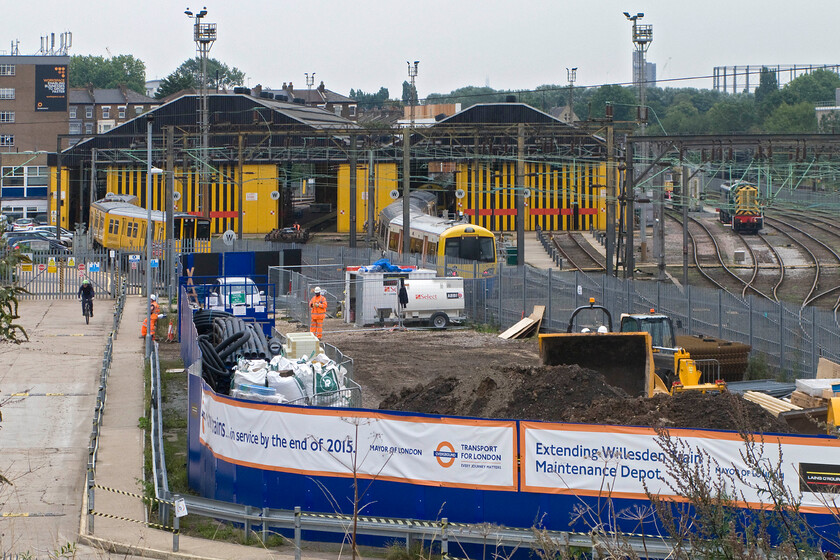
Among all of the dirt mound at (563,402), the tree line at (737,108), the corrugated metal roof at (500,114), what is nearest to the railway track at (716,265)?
the corrugated metal roof at (500,114)

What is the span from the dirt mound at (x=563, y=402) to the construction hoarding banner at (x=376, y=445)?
6.86ft

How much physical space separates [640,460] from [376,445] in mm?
3008

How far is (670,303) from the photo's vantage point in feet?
Answer: 91.6

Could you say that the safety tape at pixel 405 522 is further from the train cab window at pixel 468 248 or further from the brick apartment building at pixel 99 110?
the brick apartment building at pixel 99 110

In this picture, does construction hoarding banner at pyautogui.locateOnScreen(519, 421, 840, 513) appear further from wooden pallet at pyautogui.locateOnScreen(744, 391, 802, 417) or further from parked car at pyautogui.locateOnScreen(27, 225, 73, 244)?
parked car at pyautogui.locateOnScreen(27, 225, 73, 244)

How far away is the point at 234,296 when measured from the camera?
29.9 m

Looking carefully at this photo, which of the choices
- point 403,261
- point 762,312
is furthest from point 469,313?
point 762,312

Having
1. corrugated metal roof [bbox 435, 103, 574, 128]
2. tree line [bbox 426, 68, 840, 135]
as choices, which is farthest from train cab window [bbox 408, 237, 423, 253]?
tree line [bbox 426, 68, 840, 135]


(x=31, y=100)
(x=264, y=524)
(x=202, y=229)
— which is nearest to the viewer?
(x=264, y=524)

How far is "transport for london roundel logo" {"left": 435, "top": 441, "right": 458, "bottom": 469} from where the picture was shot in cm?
1169

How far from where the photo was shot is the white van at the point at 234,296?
29328 mm

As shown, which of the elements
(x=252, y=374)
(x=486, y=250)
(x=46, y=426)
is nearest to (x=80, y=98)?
(x=486, y=250)

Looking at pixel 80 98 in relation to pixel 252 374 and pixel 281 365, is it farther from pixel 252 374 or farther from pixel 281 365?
pixel 252 374

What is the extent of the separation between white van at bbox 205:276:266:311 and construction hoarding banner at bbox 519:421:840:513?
1857 centimetres
